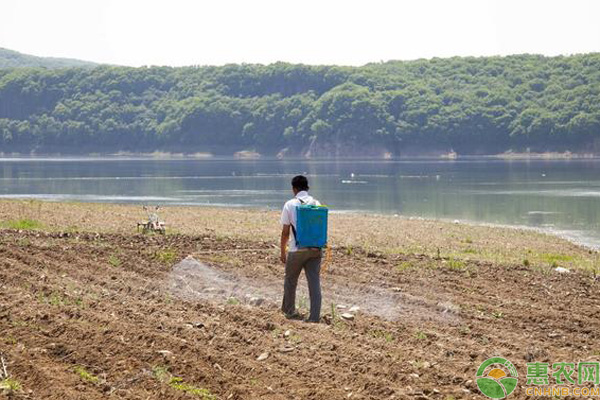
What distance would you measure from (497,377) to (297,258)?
4.00 meters

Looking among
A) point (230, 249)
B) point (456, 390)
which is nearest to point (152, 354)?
point (456, 390)

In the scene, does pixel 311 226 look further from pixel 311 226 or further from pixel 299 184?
pixel 299 184

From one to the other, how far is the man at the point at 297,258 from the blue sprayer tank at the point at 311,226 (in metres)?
0.13

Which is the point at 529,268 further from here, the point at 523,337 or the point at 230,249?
the point at 523,337

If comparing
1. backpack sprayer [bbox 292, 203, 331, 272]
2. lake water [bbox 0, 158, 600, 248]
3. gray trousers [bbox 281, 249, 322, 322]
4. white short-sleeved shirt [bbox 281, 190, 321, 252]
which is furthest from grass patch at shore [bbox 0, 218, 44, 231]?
lake water [bbox 0, 158, 600, 248]

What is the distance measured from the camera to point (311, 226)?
12633 millimetres

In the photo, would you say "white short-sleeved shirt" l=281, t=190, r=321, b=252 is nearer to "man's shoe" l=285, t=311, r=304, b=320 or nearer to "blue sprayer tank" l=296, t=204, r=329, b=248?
"blue sprayer tank" l=296, t=204, r=329, b=248

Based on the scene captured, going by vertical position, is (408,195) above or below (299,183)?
below

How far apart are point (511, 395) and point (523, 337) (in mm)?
3271

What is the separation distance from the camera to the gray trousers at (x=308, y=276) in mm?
12797

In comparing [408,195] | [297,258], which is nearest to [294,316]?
[297,258]

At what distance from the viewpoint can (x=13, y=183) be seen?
8612 centimetres

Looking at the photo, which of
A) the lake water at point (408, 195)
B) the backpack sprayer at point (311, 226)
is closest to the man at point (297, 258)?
the backpack sprayer at point (311, 226)

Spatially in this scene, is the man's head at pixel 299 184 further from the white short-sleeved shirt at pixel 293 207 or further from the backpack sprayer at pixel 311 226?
the backpack sprayer at pixel 311 226
